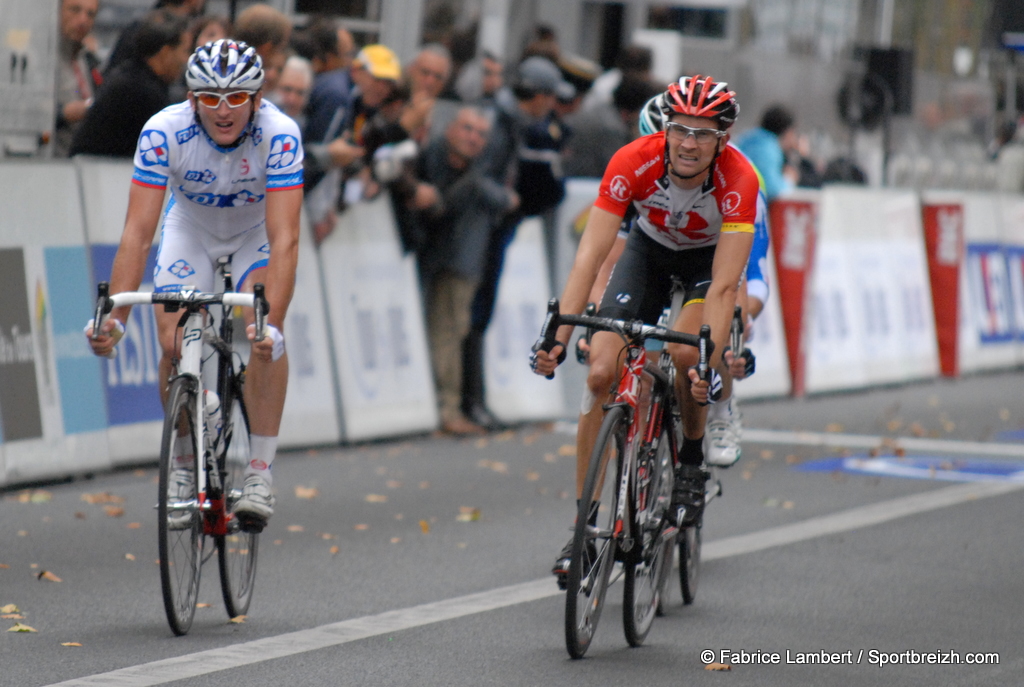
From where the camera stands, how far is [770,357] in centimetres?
1545

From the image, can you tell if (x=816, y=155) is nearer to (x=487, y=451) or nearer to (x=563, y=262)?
(x=563, y=262)

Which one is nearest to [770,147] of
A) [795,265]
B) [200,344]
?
[795,265]

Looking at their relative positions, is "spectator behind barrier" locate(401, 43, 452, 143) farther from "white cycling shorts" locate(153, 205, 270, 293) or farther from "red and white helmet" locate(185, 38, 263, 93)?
"red and white helmet" locate(185, 38, 263, 93)

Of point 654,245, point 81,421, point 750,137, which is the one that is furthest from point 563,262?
point 654,245

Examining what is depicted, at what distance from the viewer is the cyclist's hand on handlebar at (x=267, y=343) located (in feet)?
18.6

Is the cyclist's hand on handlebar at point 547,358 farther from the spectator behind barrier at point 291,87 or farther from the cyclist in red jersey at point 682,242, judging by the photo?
the spectator behind barrier at point 291,87

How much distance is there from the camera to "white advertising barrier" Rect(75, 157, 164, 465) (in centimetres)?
952

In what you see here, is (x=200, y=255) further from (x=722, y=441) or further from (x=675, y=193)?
(x=722, y=441)

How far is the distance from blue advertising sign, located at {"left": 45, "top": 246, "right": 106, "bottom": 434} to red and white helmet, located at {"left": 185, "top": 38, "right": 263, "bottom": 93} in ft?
11.9

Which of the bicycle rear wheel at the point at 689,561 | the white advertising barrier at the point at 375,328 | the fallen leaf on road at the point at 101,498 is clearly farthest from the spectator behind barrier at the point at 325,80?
the bicycle rear wheel at the point at 689,561

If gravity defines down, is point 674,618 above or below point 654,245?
below

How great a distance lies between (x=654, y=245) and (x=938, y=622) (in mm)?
1972

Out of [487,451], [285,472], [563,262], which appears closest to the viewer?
[285,472]

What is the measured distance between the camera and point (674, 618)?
21.4 ft
